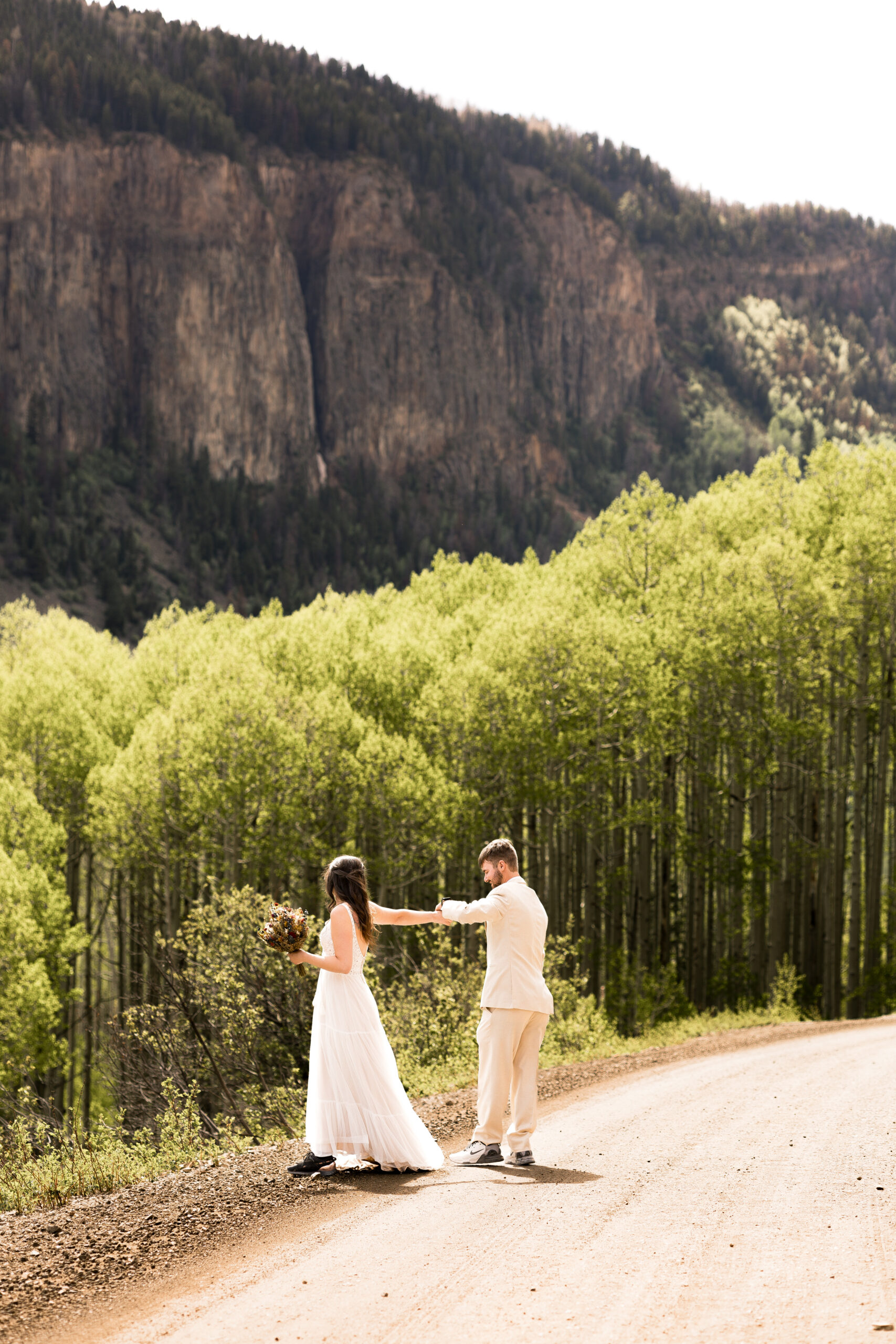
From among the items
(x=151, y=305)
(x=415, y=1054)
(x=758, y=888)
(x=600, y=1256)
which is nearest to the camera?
(x=600, y=1256)

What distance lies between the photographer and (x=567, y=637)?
105ft

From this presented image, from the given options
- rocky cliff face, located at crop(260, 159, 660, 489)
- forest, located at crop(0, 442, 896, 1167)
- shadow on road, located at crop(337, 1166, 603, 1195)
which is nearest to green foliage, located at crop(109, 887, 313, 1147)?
forest, located at crop(0, 442, 896, 1167)

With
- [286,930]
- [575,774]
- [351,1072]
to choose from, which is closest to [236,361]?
[575,774]

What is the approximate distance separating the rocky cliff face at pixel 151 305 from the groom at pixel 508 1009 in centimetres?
16233

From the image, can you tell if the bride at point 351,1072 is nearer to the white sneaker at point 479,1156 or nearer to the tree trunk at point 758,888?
the white sneaker at point 479,1156

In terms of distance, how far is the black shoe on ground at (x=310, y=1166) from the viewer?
834 centimetres

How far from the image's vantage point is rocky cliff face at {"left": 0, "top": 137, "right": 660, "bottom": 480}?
160875 millimetres

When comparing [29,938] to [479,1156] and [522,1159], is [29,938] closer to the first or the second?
[479,1156]

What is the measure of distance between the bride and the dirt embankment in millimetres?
237

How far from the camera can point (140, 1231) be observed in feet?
23.6

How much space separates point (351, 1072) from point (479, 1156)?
1.21 m

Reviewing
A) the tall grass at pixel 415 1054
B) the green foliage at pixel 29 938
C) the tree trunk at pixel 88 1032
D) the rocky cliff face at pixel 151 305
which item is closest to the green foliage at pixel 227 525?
the rocky cliff face at pixel 151 305

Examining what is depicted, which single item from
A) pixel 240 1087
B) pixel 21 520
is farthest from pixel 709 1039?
pixel 21 520

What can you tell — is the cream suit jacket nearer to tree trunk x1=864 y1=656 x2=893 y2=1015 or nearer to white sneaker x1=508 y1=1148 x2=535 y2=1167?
white sneaker x1=508 y1=1148 x2=535 y2=1167
